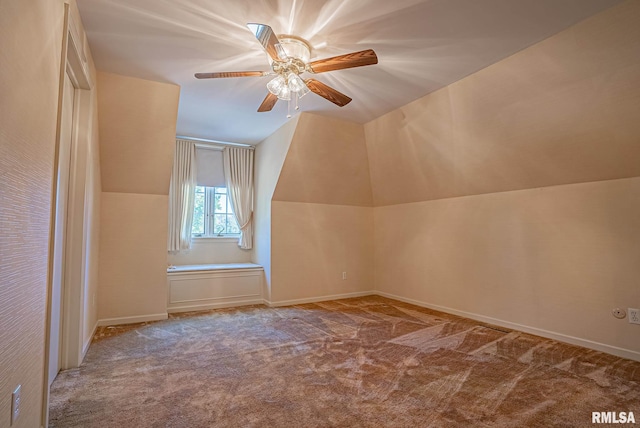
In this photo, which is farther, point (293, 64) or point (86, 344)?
point (86, 344)

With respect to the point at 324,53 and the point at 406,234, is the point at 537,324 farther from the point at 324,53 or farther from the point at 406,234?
the point at 324,53

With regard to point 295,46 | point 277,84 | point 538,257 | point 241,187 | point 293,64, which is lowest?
point 538,257

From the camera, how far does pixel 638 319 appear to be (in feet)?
9.55

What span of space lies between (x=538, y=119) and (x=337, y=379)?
297cm

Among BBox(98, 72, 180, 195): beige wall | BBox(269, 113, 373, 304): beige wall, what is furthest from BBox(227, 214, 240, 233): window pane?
BBox(98, 72, 180, 195): beige wall

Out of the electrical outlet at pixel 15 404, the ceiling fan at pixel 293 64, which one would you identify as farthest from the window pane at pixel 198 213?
the electrical outlet at pixel 15 404

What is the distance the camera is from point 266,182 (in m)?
5.29

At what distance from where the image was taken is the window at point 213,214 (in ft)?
18.1

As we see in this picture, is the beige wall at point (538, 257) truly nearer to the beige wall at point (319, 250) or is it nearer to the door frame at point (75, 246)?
the beige wall at point (319, 250)

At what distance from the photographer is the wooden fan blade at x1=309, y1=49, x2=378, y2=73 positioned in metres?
2.25

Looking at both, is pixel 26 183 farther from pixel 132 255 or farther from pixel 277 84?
pixel 132 255

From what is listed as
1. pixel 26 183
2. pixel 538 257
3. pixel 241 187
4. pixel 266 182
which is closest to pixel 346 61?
pixel 26 183

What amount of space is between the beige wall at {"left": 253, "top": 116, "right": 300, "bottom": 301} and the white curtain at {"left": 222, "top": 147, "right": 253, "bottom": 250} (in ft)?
0.36

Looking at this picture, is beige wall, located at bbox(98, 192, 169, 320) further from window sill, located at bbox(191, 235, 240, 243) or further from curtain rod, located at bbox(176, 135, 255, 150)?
curtain rod, located at bbox(176, 135, 255, 150)
